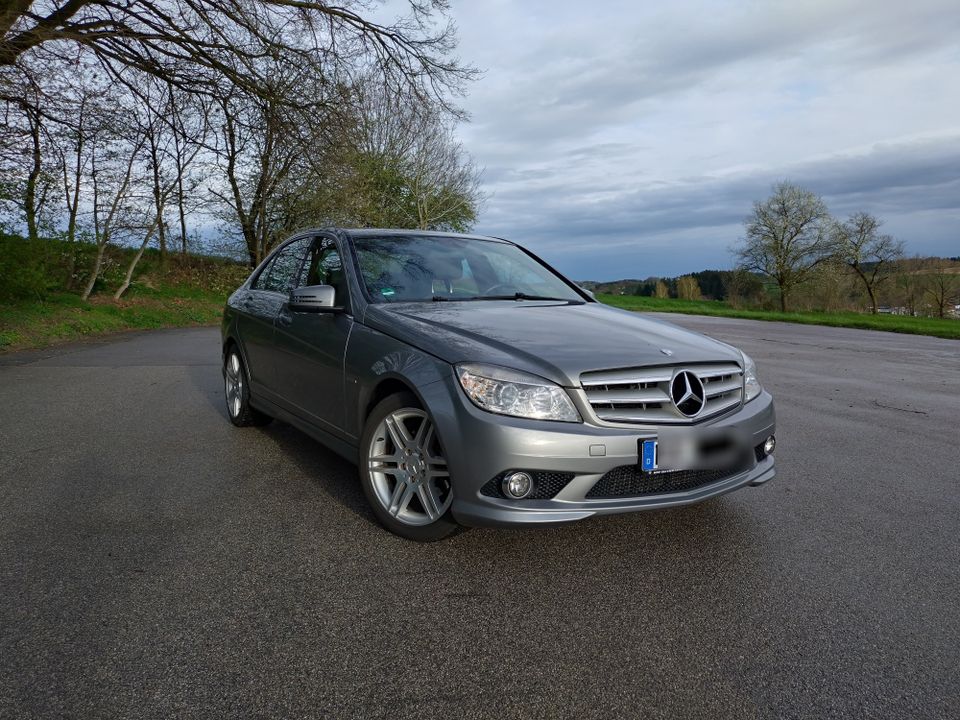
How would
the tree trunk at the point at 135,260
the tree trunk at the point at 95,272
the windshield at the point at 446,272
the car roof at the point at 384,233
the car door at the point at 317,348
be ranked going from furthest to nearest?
1. the tree trunk at the point at 135,260
2. the tree trunk at the point at 95,272
3. the car roof at the point at 384,233
4. the windshield at the point at 446,272
5. the car door at the point at 317,348

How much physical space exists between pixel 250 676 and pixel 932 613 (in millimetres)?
2544

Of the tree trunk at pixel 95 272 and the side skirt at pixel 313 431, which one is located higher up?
the tree trunk at pixel 95 272

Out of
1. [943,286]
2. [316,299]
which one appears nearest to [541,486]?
[316,299]

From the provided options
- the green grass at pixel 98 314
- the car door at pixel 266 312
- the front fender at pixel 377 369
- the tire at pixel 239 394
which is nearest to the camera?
the front fender at pixel 377 369

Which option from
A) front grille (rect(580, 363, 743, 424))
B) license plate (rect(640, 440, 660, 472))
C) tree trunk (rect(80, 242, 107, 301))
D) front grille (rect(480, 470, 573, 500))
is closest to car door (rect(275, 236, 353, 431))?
front grille (rect(480, 470, 573, 500))

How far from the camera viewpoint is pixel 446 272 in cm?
468

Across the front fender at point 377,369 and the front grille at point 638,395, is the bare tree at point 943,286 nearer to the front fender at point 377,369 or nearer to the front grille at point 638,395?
the front grille at point 638,395

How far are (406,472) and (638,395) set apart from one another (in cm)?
118

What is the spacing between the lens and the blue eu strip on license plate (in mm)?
3121

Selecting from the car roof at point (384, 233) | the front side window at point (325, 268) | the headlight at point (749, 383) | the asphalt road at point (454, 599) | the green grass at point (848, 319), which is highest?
the car roof at point (384, 233)

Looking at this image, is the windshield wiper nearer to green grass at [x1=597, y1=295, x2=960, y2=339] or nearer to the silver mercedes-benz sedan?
the silver mercedes-benz sedan

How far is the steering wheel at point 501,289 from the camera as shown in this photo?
4.70 m

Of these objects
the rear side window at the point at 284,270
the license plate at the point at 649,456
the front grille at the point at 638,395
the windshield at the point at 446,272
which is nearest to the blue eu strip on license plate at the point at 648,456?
the license plate at the point at 649,456

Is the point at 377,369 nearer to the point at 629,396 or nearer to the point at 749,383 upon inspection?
the point at 629,396
